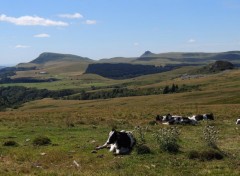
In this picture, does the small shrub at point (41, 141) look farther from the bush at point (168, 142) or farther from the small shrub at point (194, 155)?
the small shrub at point (194, 155)

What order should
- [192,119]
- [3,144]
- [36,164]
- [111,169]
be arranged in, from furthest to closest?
[192,119]
[3,144]
[36,164]
[111,169]

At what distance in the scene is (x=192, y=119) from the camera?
39688 millimetres

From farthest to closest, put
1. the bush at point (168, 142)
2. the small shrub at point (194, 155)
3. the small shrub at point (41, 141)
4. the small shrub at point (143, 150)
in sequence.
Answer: the small shrub at point (41, 141) → the bush at point (168, 142) → the small shrub at point (143, 150) → the small shrub at point (194, 155)

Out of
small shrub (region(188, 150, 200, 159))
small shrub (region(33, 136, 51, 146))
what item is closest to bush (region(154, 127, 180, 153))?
small shrub (region(188, 150, 200, 159))

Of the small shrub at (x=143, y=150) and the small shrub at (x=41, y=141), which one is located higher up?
the small shrub at (x=143, y=150)

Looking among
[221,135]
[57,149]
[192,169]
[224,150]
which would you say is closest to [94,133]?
[57,149]

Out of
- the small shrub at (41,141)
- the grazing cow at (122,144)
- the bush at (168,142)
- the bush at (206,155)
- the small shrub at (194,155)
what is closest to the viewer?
the bush at (206,155)

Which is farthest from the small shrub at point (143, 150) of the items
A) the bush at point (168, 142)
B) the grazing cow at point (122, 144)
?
the bush at point (168, 142)

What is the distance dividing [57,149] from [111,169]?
264 inches

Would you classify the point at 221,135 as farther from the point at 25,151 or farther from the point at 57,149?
the point at 25,151

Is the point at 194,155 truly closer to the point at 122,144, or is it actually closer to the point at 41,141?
the point at 122,144

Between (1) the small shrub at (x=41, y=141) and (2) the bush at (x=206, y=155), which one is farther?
(1) the small shrub at (x=41, y=141)

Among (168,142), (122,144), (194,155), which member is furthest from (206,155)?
(122,144)

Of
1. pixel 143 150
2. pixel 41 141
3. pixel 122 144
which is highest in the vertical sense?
pixel 122 144
